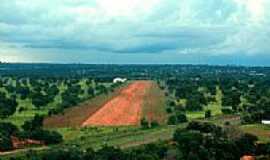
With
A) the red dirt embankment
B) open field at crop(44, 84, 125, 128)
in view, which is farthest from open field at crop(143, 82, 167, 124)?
open field at crop(44, 84, 125, 128)

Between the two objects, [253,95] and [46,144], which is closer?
[46,144]

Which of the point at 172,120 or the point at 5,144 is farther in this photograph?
the point at 172,120

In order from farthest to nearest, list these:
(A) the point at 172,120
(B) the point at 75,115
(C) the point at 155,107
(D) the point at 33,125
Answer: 1. (C) the point at 155,107
2. (B) the point at 75,115
3. (A) the point at 172,120
4. (D) the point at 33,125

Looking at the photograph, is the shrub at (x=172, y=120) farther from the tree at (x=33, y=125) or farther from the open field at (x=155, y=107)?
the tree at (x=33, y=125)

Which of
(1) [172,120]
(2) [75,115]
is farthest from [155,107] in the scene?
(1) [172,120]

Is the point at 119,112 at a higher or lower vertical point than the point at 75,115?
lower

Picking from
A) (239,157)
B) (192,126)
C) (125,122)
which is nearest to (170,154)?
(239,157)

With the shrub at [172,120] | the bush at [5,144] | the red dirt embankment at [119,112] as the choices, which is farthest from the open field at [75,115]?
the bush at [5,144]

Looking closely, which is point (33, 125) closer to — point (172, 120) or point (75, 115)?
point (172, 120)

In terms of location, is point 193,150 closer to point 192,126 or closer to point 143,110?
point 192,126
